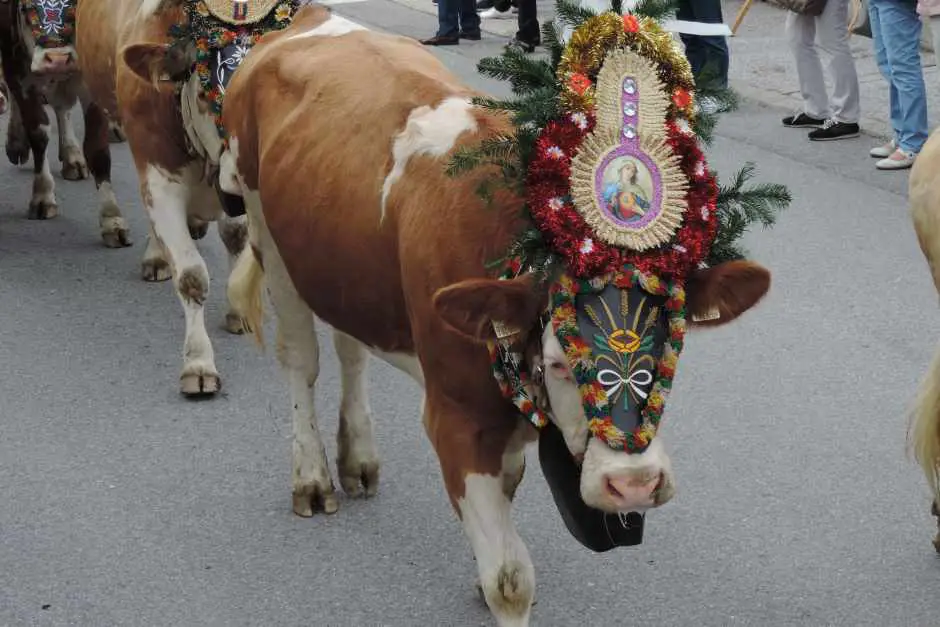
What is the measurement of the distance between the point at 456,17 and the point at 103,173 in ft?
20.0

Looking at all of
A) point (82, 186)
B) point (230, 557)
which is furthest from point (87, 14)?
point (230, 557)

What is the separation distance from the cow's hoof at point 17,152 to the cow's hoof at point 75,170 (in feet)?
0.80

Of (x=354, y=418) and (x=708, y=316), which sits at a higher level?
(x=708, y=316)

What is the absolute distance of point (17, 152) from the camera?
9094 millimetres

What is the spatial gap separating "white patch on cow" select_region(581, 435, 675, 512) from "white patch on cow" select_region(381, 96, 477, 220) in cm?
99

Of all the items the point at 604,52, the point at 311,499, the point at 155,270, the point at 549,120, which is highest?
the point at 604,52

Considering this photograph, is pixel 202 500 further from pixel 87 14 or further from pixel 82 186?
pixel 82 186

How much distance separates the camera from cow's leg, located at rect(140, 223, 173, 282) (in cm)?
737

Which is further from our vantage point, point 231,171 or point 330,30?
point 231,171

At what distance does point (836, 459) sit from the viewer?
5.29 m

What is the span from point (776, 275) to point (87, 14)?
136 inches

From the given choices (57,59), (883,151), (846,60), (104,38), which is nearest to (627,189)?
(104,38)

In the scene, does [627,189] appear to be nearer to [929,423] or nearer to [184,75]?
→ [929,423]

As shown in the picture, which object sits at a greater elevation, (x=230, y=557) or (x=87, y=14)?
(x=87, y=14)
